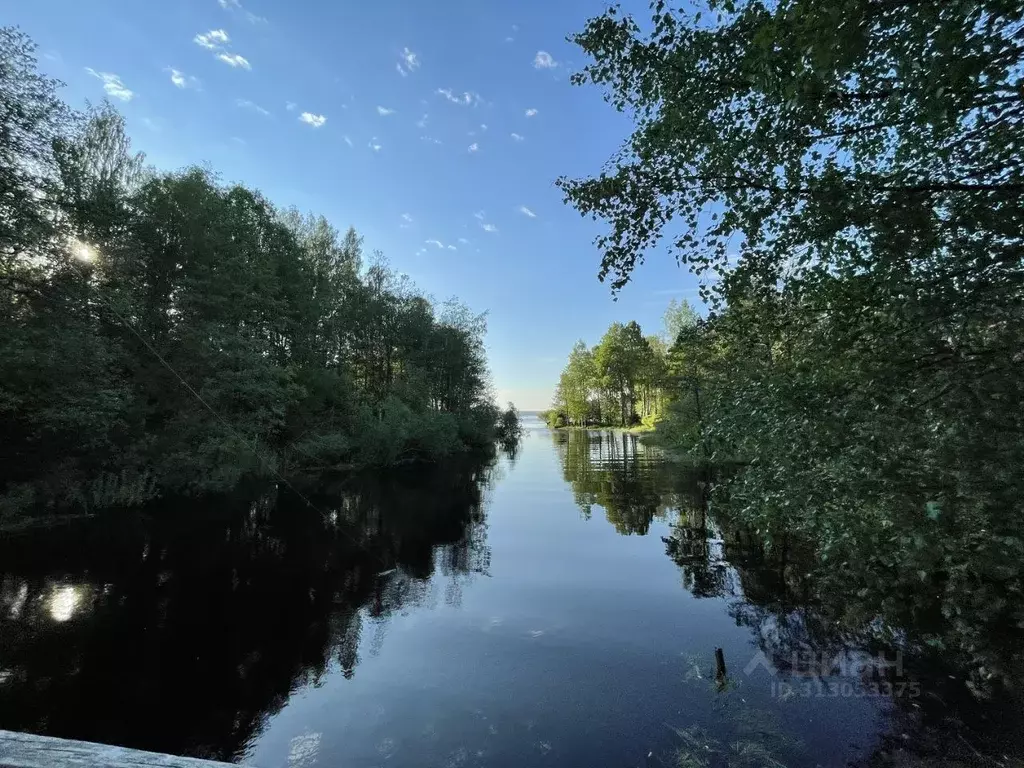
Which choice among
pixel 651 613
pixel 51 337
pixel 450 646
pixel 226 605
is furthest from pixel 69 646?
pixel 51 337

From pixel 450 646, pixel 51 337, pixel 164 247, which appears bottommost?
pixel 450 646

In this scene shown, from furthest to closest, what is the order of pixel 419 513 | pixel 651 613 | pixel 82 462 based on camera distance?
pixel 419 513 < pixel 82 462 < pixel 651 613

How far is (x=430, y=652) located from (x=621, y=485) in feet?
62.1

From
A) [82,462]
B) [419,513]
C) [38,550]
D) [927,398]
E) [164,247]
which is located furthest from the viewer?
[164,247]

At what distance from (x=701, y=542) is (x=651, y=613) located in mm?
5847

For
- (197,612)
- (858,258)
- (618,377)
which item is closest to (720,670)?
(858,258)

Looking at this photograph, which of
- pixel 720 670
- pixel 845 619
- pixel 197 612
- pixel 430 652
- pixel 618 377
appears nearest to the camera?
pixel 720 670

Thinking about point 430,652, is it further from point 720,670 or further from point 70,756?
point 70,756

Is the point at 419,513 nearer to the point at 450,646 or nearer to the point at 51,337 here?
the point at 450,646

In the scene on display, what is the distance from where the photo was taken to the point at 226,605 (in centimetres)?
1077

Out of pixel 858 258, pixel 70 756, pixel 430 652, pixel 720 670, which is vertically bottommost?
pixel 430 652

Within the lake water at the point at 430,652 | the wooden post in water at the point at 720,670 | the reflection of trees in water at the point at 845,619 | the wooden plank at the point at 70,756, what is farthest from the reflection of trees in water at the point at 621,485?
the wooden plank at the point at 70,756

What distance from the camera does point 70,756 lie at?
192cm

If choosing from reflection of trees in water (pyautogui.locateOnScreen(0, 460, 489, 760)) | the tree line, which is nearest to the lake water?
reflection of trees in water (pyautogui.locateOnScreen(0, 460, 489, 760))
